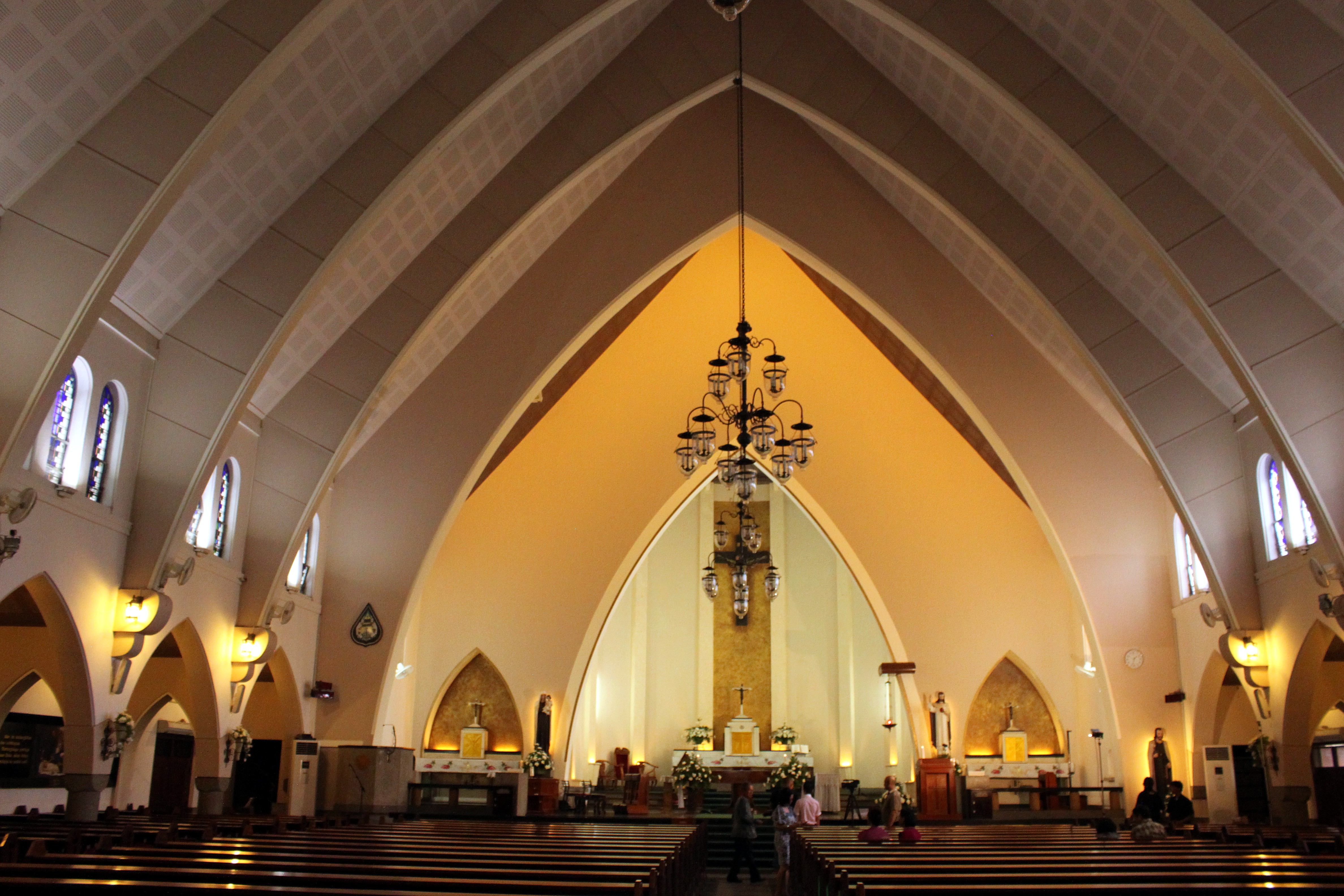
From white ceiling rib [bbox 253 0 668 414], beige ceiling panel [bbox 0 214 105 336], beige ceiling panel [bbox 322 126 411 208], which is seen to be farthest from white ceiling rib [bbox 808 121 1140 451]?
beige ceiling panel [bbox 0 214 105 336]

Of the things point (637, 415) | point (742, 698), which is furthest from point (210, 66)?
point (742, 698)

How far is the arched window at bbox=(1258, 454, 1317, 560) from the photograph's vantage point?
11.8 m

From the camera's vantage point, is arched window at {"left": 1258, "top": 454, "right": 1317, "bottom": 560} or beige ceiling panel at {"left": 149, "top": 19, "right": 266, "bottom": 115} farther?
arched window at {"left": 1258, "top": 454, "right": 1317, "bottom": 560}

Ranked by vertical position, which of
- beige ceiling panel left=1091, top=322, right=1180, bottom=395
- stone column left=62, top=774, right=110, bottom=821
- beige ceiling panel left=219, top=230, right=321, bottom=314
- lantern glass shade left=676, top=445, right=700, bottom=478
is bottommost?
stone column left=62, top=774, right=110, bottom=821

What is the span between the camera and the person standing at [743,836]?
11.9 m

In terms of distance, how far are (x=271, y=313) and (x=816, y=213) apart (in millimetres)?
7485

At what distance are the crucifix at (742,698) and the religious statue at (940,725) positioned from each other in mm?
7174

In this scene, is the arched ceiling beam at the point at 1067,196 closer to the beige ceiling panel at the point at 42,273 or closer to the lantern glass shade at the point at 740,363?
the lantern glass shade at the point at 740,363

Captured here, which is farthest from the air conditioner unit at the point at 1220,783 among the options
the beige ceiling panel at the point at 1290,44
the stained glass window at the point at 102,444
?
the stained glass window at the point at 102,444

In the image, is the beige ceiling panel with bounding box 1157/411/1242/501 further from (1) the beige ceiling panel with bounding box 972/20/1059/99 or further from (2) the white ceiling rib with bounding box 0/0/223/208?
(2) the white ceiling rib with bounding box 0/0/223/208

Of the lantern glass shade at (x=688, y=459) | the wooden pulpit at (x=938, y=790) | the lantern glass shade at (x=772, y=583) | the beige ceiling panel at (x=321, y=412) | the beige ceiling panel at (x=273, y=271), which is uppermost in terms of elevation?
the beige ceiling panel at (x=273, y=271)

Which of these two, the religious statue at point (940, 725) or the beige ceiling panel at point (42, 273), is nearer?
the beige ceiling panel at point (42, 273)

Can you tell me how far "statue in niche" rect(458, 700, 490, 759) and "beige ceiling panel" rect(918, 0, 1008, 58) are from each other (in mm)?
14854

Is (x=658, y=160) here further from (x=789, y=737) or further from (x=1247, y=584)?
(x=789, y=737)
